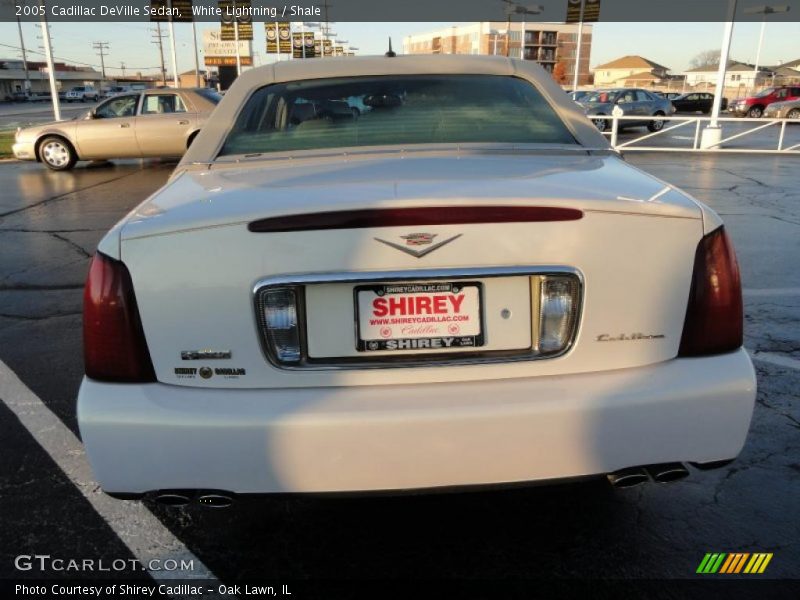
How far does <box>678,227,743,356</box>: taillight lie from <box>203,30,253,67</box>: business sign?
47787 millimetres

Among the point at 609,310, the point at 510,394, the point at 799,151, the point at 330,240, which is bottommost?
the point at 799,151

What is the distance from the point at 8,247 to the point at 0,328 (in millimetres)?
2862

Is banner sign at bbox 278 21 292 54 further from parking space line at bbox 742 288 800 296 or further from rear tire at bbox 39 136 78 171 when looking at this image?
parking space line at bbox 742 288 800 296

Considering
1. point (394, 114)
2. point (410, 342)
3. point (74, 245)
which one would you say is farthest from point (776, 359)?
point (74, 245)

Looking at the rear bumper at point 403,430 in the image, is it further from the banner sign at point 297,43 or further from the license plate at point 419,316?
the banner sign at point 297,43

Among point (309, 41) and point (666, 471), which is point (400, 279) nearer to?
point (666, 471)

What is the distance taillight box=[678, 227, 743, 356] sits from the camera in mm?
1896

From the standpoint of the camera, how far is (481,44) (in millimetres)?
98188

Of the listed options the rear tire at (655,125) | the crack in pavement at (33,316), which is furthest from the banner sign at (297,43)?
the crack in pavement at (33,316)

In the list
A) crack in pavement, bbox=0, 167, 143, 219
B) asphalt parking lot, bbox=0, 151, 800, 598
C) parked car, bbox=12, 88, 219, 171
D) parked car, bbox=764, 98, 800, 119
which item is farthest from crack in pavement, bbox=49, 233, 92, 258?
parked car, bbox=764, 98, 800, 119

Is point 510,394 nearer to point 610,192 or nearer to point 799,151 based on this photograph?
point 610,192

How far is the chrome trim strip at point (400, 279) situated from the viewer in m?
1.77

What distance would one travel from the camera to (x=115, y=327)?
6.16 ft

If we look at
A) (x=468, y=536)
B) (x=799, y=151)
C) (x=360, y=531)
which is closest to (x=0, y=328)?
(x=360, y=531)
